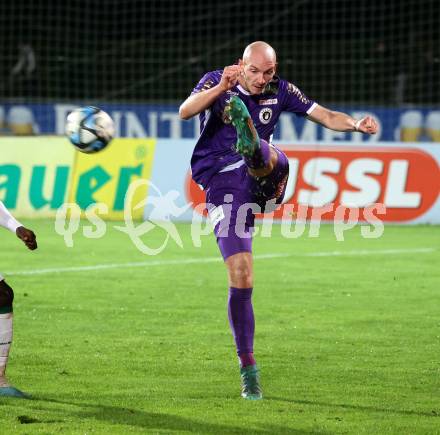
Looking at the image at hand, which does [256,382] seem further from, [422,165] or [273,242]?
[422,165]

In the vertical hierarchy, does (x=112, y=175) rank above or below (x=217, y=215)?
below

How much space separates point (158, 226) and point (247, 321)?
10716 mm

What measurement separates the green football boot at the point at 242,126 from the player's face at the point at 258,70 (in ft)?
0.53

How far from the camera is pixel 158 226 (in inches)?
674

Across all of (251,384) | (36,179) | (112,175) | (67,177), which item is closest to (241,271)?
(251,384)

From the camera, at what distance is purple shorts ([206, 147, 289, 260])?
21.4 ft

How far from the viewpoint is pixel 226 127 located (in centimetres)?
677

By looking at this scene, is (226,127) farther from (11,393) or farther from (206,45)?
(206,45)

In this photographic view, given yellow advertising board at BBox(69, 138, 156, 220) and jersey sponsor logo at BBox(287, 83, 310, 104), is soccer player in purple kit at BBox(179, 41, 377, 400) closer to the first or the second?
jersey sponsor logo at BBox(287, 83, 310, 104)

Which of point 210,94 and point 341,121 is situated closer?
point 210,94

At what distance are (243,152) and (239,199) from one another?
43 centimetres

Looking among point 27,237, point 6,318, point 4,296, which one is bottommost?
point 6,318

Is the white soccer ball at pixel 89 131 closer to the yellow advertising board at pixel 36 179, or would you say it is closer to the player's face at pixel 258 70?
the player's face at pixel 258 70

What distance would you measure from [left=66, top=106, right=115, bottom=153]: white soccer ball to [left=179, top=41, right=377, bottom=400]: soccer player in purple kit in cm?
91
